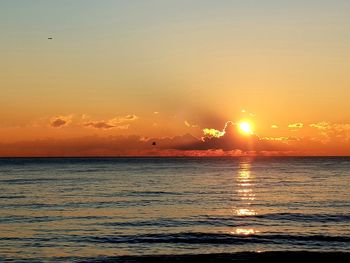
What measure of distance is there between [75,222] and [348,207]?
30628 millimetres

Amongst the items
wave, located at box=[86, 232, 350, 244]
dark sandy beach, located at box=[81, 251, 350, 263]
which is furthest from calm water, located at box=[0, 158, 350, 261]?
dark sandy beach, located at box=[81, 251, 350, 263]

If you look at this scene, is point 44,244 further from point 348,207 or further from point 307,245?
point 348,207

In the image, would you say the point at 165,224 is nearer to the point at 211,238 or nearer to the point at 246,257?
the point at 211,238

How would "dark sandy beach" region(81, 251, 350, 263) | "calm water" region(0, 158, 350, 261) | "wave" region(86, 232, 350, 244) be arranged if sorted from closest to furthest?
1. "dark sandy beach" region(81, 251, 350, 263)
2. "calm water" region(0, 158, 350, 261)
3. "wave" region(86, 232, 350, 244)

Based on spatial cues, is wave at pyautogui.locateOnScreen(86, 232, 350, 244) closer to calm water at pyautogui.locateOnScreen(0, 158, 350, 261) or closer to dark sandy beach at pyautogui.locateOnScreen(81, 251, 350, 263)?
calm water at pyautogui.locateOnScreen(0, 158, 350, 261)

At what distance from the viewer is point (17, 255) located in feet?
109

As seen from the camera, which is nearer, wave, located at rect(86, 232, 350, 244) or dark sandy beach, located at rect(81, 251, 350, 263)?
dark sandy beach, located at rect(81, 251, 350, 263)

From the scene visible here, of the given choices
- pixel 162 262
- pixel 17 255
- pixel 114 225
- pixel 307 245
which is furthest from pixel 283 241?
pixel 17 255

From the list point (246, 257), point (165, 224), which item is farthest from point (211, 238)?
point (246, 257)

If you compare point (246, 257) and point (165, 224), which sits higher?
point (165, 224)


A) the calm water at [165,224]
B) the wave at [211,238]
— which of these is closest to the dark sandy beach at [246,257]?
the calm water at [165,224]

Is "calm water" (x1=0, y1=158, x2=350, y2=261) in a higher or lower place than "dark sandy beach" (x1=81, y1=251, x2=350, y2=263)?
higher

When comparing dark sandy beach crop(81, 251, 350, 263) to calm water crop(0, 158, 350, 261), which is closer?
dark sandy beach crop(81, 251, 350, 263)

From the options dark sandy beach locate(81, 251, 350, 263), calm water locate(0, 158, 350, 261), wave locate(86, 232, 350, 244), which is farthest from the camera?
wave locate(86, 232, 350, 244)
